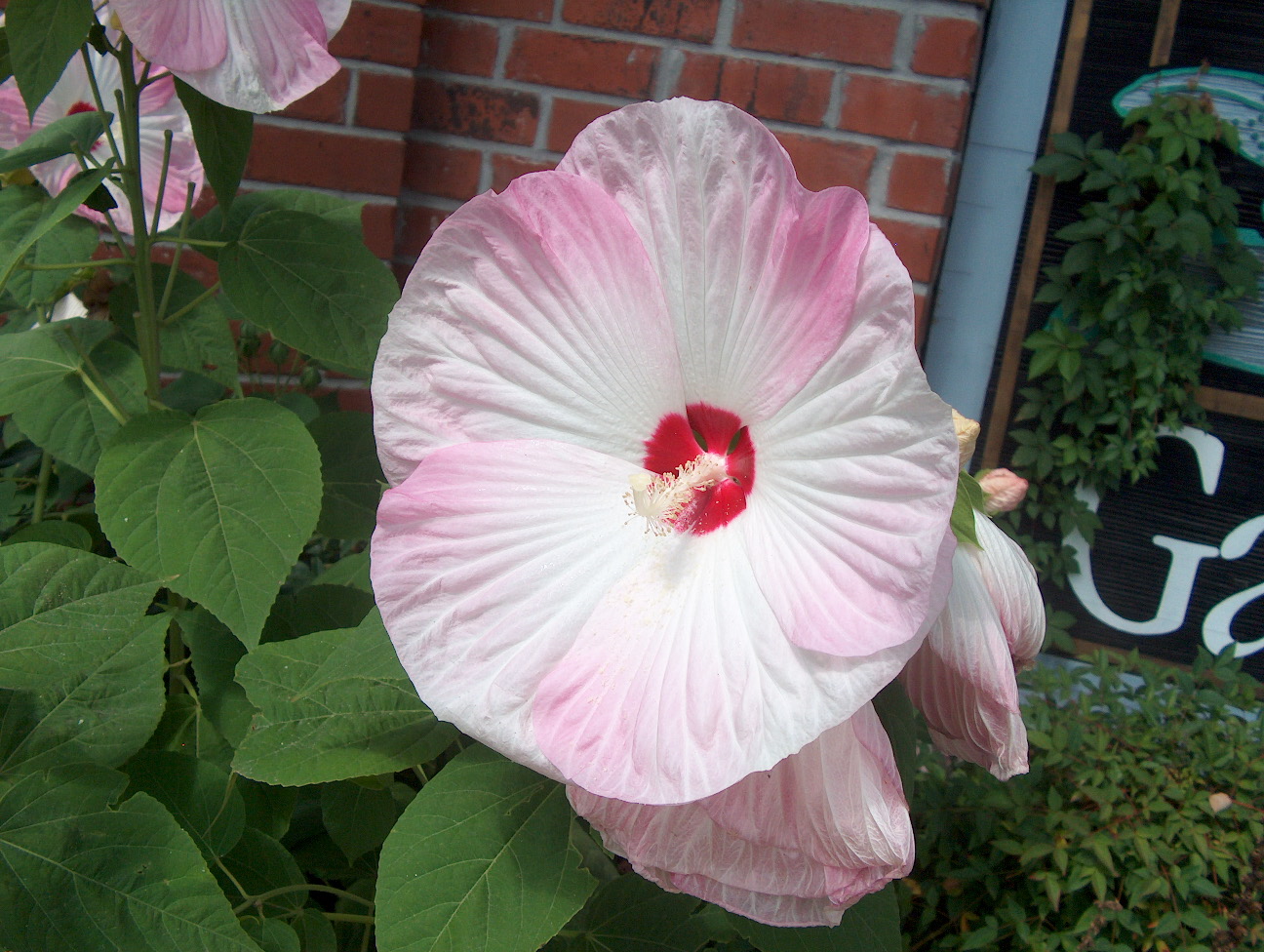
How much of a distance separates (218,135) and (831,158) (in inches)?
42.6

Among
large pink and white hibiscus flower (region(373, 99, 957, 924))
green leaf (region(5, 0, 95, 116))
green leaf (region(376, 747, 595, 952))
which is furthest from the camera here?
green leaf (region(5, 0, 95, 116))

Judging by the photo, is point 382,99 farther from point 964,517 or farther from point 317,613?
point 964,517

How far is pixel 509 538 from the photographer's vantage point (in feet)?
1.26

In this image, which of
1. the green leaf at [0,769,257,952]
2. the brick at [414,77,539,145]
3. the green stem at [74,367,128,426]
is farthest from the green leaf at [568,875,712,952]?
the brick at [414,77,539,145]

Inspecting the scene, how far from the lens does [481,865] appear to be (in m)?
0.46

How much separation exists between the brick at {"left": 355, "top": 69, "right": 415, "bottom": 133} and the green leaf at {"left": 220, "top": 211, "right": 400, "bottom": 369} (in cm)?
83

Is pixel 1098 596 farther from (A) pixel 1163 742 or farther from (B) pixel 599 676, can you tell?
(B) pixel 599 676

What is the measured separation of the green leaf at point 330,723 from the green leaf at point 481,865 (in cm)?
4

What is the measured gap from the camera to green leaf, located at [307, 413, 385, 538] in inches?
29.6

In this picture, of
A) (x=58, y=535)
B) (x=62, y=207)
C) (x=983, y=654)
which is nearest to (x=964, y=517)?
(x=983, y=654)

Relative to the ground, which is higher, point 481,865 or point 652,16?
point 652,16

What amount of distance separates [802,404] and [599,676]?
0.43ft

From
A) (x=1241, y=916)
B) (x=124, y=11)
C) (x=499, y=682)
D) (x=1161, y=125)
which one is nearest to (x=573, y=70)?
(x=1161, y=125)

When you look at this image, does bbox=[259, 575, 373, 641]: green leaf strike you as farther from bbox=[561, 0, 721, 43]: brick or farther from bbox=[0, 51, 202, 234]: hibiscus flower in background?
bbox=[561, 0, 721, 43]: brick
